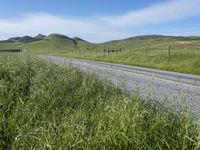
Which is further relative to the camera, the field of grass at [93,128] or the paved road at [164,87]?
the paved road at [164,87]

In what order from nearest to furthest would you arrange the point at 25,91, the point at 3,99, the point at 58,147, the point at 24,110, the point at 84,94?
the point at 58,147
the point at 24,110
the point at 3,99
the point at 84,94
the point at 25,91

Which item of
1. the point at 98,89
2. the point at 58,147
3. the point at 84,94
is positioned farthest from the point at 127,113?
the point at 98,89

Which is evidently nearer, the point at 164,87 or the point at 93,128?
the point at 93,128

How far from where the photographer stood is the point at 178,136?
155 inches

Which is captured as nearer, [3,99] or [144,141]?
[144,141]

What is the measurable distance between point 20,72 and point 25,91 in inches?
68.5

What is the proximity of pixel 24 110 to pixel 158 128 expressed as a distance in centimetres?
201

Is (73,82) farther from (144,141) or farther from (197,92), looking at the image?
(197,92)

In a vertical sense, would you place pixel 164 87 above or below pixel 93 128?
below

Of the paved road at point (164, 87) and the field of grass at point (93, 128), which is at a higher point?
the field of grass at point (93, 128)

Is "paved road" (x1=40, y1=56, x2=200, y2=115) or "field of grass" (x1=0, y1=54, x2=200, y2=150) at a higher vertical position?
"field of grass" (x1=0, y1=54, x2=200, y2=150)

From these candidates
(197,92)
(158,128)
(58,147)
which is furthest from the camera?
(197,92)

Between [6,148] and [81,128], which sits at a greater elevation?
[81,128]

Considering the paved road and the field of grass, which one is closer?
the field of grass
